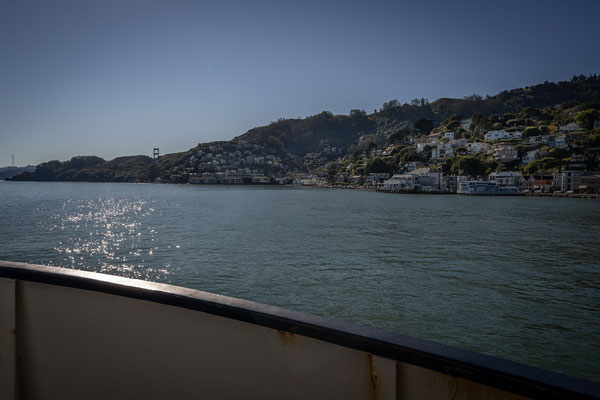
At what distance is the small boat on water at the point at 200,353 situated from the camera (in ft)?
3.75

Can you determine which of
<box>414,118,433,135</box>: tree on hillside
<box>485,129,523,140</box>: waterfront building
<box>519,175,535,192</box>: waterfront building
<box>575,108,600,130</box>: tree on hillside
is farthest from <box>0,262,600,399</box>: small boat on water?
<box>414,118,433,135</box>: tree on hillside

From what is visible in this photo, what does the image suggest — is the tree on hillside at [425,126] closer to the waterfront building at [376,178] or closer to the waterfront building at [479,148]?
the waterfront building at [479,148]

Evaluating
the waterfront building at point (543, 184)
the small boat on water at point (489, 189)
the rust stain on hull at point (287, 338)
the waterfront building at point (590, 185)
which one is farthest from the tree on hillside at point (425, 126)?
the rust stain on hull at point (287, 338)

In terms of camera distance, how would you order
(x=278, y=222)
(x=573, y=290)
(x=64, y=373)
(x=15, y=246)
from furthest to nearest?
(x=278, y=222)
(x=15, y=246)
(x=573, y=290)
(x=64, y=373)

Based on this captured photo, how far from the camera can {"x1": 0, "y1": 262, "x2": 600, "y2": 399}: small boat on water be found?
1143 mm

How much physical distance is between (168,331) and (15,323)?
88cm

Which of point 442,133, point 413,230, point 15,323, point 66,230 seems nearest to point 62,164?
point 442,133

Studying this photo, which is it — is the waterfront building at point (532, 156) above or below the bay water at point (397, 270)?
above

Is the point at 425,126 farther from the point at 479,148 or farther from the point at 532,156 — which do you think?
the point at 532,156

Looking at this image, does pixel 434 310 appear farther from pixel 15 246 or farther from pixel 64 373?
pixel 15 246

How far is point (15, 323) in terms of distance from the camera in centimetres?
183

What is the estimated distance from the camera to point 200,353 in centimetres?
158

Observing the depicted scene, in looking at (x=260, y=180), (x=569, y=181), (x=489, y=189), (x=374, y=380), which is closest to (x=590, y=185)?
(x=569, y=181)

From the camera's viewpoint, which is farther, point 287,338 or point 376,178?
point 376,178
